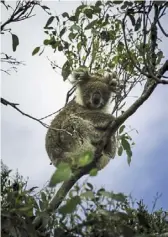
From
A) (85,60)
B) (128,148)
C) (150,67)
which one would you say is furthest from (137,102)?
(85,60)

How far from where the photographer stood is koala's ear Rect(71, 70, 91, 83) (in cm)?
693

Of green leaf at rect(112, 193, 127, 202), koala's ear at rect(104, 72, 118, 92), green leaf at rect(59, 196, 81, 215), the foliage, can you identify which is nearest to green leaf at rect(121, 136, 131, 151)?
the foliage

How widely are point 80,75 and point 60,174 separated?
4.89m

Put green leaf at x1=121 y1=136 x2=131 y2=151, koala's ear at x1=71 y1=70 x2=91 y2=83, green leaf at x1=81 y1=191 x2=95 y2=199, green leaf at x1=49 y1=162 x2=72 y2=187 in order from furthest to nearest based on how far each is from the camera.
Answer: koala's ear at x1=71 y1=70 x2=91 y2=83, green leaf at x1=121 y1=136 x2=131 y2=151, green leaf at x1=81 y1=191 x2=95 y2=199, green leaf at x1=49 y1=162 x2=72 y2=187

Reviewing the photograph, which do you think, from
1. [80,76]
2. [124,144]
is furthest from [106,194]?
[80,76]

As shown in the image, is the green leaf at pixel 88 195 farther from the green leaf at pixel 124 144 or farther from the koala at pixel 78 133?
the koala at pixel 78 133

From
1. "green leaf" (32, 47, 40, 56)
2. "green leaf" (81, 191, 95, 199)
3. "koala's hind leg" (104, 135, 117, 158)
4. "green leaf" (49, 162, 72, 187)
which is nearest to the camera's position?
"green leaf" (49, 162, 72, 187)

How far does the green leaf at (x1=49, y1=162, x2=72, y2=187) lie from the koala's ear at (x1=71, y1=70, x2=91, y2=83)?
473 cm

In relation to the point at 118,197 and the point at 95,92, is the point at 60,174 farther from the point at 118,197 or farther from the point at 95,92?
the point at 95,92

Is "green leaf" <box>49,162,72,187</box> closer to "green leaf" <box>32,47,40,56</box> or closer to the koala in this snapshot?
"green leaf" <box>32,47,40,56</box>

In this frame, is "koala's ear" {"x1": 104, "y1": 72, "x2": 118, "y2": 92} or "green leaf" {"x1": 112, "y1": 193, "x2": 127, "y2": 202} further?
"koala's ear" {"x1": 104, "y1": 72, "x2": 118, "y2": 92}

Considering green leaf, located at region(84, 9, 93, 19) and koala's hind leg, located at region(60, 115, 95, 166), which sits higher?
green leaf, located at region(84, 9, 93, 19)

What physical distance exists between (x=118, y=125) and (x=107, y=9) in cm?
163

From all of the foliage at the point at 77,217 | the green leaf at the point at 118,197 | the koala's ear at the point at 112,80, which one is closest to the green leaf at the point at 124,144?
the foliage at the point at 77,217
